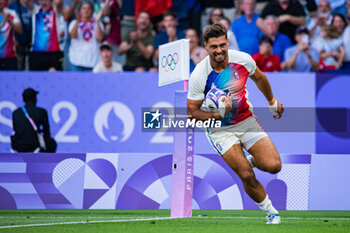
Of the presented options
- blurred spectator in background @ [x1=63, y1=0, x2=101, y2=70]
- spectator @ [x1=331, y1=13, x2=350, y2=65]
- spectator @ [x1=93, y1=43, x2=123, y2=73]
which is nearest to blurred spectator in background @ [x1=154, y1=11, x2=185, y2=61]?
spectator @ [x1=93, y1=43, x2=123, y2=73]

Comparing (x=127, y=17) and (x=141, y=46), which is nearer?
(x=141, y=46)

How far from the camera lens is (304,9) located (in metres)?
15.1

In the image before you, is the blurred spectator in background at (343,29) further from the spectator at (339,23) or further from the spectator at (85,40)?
the spectator at (85,40)

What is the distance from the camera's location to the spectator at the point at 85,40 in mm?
14844

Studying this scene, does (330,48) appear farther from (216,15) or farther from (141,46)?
(141,46)

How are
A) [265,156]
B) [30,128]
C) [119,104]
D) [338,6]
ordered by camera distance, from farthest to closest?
[338,6]
[119,104]
[30,128]
[265,156]

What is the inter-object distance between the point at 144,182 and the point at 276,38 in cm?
499

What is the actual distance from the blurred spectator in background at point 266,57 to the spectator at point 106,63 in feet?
9.97

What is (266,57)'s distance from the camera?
14305 millimetres

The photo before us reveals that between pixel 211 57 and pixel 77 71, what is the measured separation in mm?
6644

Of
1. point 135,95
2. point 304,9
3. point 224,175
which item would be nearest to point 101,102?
point 135,95

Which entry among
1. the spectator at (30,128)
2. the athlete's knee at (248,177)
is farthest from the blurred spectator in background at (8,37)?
the athlete's knee at (248,177)

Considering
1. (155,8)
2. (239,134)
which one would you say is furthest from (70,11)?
(239,134)

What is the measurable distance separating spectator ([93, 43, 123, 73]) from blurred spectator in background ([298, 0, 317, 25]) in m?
4.38
